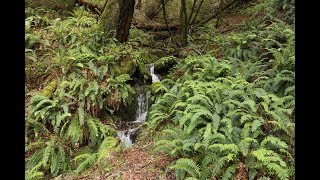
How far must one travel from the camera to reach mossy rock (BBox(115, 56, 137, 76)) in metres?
9.63

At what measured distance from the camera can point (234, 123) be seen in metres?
6.31

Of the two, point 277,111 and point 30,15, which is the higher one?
point 30,15

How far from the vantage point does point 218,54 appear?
10945 mm

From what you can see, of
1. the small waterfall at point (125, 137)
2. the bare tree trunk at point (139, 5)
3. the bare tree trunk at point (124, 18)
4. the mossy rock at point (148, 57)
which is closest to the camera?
the small waterfall at point (125, 137)

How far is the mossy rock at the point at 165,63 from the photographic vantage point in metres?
10.9

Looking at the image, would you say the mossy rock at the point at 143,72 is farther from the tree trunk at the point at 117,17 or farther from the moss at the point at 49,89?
the moss at the point at 49,89

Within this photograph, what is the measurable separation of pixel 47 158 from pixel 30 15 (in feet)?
24.6

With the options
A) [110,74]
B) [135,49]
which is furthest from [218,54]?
[110,74]

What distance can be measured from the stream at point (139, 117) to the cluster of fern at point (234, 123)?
668 mm

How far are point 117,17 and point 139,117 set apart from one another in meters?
3.87

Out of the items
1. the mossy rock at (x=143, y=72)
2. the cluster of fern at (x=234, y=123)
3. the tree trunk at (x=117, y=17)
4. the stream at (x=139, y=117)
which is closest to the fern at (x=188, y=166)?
the cluster of fern at (x=234, y=123)

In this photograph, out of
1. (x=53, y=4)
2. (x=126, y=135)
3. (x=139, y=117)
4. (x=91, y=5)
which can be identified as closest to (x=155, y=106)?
(x=126, y=135)

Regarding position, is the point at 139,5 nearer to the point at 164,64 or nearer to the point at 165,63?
the point at 165,63
